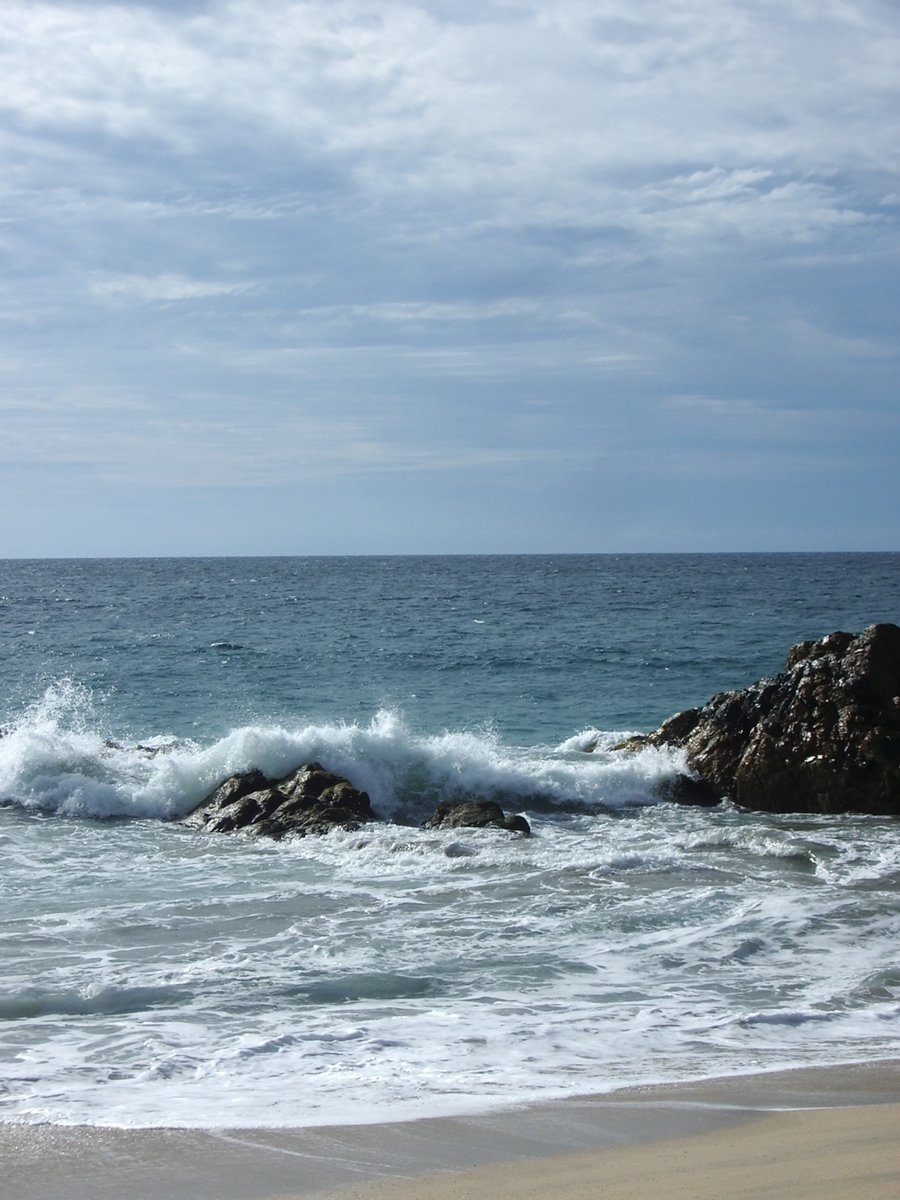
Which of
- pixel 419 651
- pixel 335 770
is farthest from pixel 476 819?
pixel 419 651

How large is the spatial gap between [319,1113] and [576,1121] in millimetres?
1250

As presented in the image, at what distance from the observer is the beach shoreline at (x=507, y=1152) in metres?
4.65

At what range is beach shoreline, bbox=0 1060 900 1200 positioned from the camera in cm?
465

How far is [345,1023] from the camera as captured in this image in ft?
22.8

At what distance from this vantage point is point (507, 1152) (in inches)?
198

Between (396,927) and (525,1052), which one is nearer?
(525,1052)

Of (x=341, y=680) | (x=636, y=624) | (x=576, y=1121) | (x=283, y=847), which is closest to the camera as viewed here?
(x=576, y=1121)

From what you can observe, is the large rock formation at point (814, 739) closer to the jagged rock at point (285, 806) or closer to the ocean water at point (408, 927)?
the ocean water at point (408, 927)

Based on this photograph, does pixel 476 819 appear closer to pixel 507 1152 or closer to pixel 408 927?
pixel 408 927

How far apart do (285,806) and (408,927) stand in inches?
187

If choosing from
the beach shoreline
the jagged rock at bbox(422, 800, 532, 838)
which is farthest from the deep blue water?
the beach shoreline

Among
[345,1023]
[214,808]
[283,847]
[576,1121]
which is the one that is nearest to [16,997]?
[345,1023]

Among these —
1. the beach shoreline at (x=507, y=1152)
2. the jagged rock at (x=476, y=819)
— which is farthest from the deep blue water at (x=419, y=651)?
the beach shoreline at (x=507, y=1152)

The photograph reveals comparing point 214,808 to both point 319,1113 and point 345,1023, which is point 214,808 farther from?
point 319,1113
